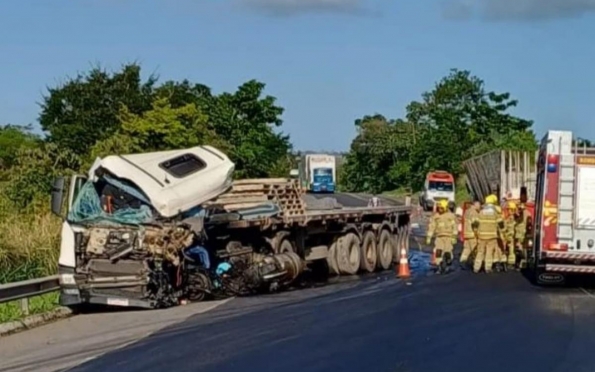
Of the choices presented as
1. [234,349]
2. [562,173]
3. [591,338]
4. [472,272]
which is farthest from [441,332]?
[472,272]

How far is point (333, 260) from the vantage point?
2642 cm

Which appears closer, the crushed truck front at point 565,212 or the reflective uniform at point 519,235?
the crushed truck front at point 565,212

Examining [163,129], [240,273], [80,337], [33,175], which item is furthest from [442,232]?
[163,129]

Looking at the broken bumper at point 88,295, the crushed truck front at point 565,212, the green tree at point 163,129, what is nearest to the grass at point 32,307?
the broken bumper at point 88,295

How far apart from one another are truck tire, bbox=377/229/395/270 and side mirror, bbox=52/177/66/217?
12.6 meters

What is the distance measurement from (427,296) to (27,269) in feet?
22.8

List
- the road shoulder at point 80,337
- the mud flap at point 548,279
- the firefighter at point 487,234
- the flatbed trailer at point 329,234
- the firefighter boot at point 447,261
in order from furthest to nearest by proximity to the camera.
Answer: the firefighter boot at point 447,261, the firefighter at point 487,234, the mud flap at point 548,279, the flatbed trailer at point 329,234, the road shoulder at point 80,337

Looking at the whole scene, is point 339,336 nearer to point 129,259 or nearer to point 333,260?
point 129,259

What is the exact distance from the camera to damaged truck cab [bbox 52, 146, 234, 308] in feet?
56.6

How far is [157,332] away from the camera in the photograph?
567 inches

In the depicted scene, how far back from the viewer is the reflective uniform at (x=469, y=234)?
2478 cm

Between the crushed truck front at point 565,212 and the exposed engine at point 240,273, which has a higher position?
the crushed truck front at point 565,212

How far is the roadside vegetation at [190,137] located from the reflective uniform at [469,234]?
9.05m

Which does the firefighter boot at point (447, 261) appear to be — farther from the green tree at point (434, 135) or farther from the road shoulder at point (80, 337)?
the green tree at point (434, 135)
